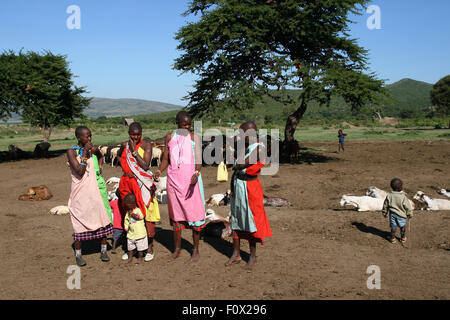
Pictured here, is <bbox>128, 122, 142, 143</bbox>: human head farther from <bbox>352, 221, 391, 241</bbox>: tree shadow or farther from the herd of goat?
the herd of goat

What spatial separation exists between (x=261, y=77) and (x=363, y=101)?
15.5 feet

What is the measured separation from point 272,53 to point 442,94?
51105mm

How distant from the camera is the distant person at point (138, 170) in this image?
4.81m

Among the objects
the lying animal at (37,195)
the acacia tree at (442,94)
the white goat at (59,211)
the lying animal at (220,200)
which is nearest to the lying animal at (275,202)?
the lying animal at (220,200)

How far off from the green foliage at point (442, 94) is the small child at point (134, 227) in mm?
62008

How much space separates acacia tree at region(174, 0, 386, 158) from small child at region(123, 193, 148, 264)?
11.2m

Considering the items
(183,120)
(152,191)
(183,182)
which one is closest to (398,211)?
(183,182)

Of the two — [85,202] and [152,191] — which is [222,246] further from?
[85,202]

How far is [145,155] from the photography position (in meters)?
4.85

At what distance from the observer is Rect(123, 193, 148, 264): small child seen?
4879 millimetres

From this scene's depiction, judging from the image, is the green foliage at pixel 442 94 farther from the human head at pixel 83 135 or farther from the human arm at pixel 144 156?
the human head at pixel 83 135

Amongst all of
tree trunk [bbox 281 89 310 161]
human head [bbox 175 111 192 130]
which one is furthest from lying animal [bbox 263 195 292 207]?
tree trunk [bbox 281 89 310 161]
